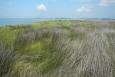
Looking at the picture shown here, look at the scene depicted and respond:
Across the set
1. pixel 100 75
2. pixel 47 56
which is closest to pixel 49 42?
pixel 47 56

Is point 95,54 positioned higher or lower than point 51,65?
higher

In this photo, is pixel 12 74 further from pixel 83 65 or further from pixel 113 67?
pixel 113 67

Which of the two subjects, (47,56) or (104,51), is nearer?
(104,51)

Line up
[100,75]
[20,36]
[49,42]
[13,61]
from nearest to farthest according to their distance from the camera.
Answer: [100,75] → [13,61] → [49,42] → [20,36]

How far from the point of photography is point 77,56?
2.91 metres

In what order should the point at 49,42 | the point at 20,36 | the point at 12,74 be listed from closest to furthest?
the point at 12,74, the point at 49,42, the point at 20,36

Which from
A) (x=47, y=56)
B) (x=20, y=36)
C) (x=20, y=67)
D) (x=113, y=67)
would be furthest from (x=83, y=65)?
(x=20, y=36)

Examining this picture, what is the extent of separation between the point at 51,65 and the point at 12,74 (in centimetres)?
58

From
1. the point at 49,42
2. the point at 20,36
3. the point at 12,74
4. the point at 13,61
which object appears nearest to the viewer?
the point at 12,74

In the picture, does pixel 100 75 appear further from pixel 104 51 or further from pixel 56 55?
pixel 56 55

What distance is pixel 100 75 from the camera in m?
2.63

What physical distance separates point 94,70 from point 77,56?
0.36 m

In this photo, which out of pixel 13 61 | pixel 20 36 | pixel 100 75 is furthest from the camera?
pixel 20 36

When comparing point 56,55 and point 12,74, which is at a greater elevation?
point 56,55
